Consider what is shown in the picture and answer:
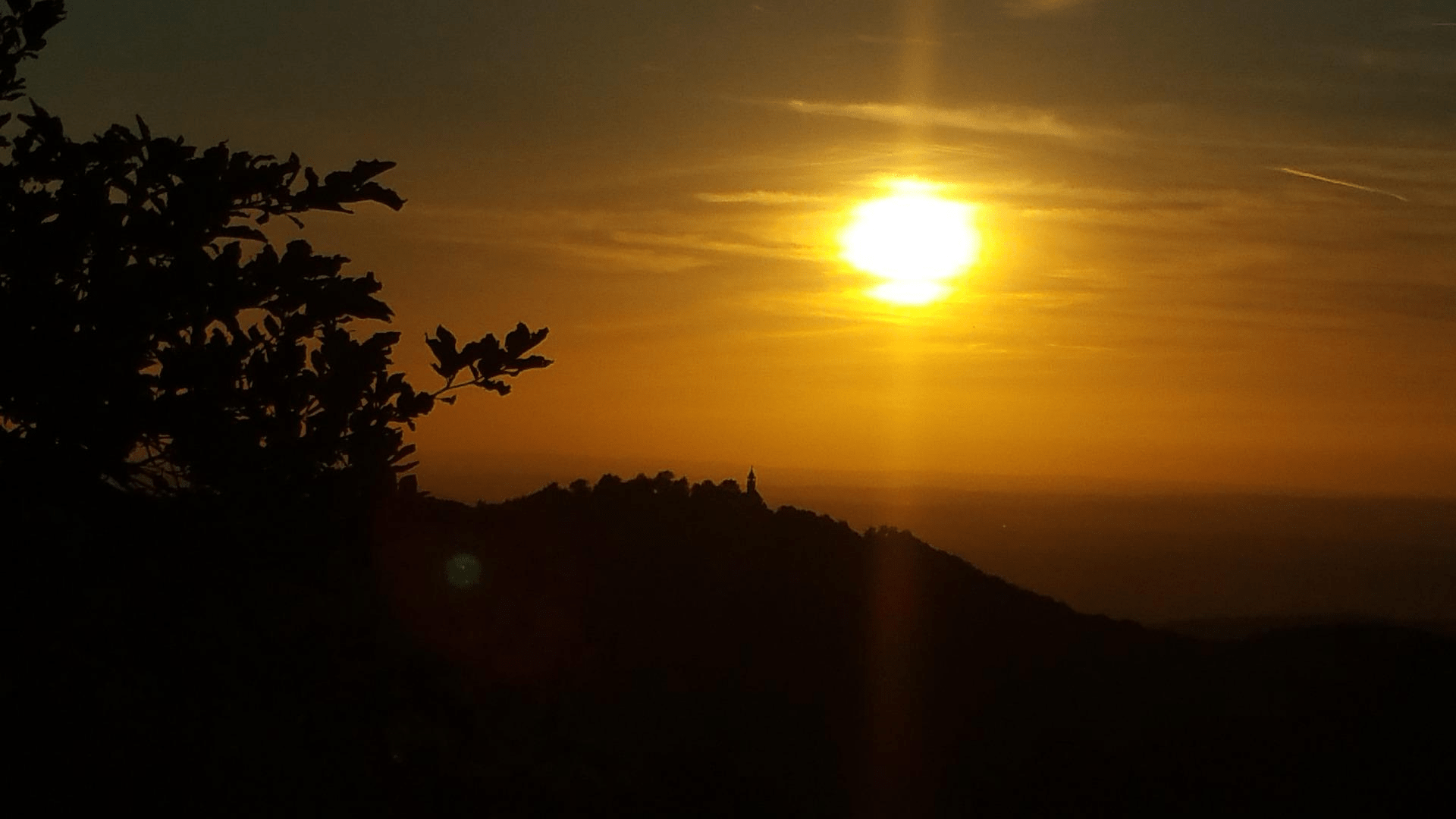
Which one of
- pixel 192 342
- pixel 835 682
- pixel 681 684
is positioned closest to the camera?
pixel 192 342

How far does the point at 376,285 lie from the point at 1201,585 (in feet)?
482

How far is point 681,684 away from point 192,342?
573 centimetres

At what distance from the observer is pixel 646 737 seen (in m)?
10.5

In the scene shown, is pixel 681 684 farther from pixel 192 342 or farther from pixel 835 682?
pixel 192 342

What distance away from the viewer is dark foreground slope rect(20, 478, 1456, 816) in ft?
24.6

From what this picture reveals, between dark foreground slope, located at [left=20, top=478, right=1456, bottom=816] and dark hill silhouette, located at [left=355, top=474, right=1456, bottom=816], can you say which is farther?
dark hill silhouette, located at [left=355, top=474, right=1456, bottom=816]

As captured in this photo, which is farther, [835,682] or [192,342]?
[835,682]

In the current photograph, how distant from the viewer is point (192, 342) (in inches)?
291

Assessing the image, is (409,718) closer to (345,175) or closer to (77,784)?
(77,784)

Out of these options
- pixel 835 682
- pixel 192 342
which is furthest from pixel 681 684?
pixel 192 342

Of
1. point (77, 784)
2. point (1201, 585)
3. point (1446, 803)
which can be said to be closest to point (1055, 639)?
point (1446, 803)

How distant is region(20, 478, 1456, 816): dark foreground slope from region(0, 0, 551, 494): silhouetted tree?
0.58m

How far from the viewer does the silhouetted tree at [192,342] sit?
723 centimetres

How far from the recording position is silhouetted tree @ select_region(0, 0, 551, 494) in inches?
285
